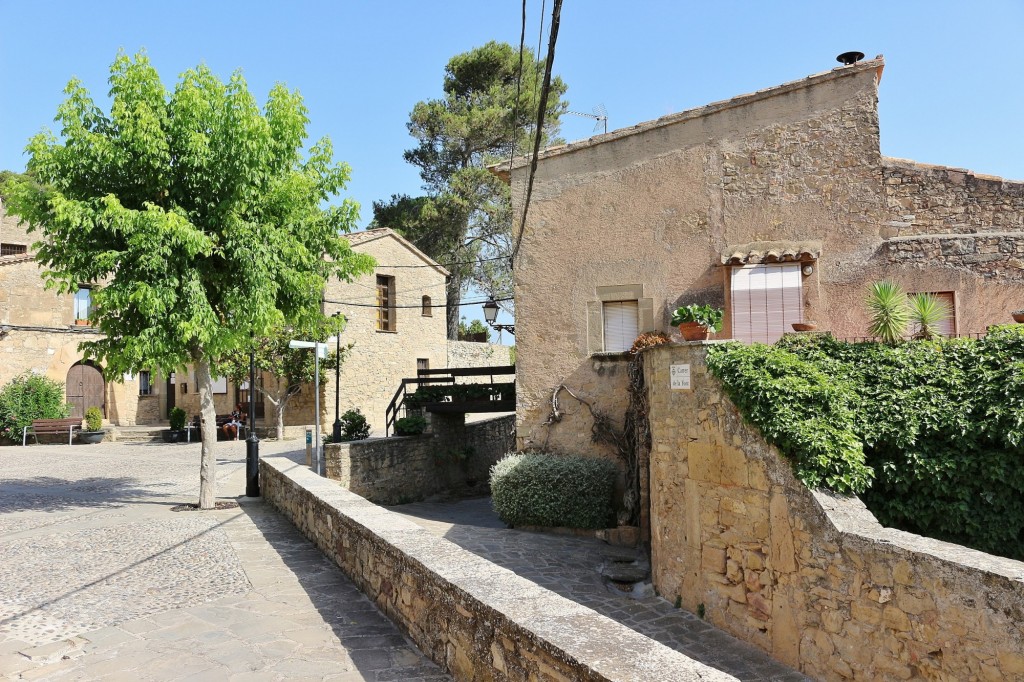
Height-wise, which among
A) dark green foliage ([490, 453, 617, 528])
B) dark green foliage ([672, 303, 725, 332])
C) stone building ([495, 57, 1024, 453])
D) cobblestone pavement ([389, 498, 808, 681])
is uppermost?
stone building ([495, 57, 1024, 453])

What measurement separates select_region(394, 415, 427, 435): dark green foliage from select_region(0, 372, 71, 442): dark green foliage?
508 inches

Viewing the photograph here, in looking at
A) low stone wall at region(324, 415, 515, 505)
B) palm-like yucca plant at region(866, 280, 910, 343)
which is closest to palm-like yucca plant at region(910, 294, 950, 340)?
palm-like yucca plant at region(866, 280, 910, 343)

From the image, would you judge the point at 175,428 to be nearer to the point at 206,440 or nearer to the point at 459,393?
the point at 459,393

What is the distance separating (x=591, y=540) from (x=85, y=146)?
970 centimetres

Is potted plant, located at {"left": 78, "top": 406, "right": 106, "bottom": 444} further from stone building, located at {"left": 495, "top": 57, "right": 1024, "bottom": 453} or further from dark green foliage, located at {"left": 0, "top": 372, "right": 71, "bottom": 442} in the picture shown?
stone building, located at {"left": 495, "top": 57, "right": 1024, "bottom": 453}

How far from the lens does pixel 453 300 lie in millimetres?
31516

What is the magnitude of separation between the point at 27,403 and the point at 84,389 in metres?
3.17

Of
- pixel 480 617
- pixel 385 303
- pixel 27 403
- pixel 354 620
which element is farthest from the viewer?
pixel 385 303

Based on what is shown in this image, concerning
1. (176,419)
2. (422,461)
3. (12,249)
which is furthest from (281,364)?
(12,249)

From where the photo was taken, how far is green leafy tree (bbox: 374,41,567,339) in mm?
29719

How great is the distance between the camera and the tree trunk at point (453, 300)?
30922 millimetres

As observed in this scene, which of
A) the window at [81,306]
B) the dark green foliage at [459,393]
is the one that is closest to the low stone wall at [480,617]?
the dark green foliage at [459,393]

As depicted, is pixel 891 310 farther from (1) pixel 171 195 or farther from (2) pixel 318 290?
(1) pixel 171 195

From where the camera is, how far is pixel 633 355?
12031 mm
